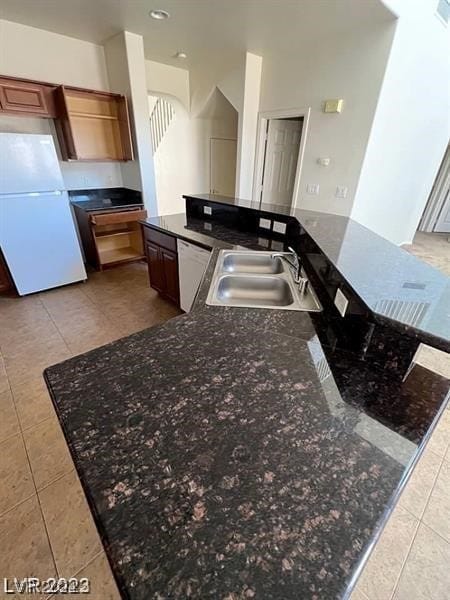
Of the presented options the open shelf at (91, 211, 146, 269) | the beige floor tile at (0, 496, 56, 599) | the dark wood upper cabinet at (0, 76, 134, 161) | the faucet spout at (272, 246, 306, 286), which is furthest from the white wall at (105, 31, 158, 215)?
the beige floor tile at (0, 496, 56, 599)

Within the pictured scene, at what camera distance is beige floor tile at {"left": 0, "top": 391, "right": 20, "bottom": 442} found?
1526 millimetres

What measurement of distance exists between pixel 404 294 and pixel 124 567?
35.4 inches

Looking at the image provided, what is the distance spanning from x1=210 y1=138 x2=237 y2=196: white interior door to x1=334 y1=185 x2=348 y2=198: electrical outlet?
2.46 m

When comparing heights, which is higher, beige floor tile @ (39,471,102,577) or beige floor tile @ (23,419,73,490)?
beige floor tile @ (39,471,102,577)

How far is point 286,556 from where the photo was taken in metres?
0.41

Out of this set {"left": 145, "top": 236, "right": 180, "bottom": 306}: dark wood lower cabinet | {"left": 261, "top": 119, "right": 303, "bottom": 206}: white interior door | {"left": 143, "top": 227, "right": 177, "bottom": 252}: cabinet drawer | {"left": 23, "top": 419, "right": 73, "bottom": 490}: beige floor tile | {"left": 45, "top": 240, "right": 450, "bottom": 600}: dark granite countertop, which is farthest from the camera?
{"left": 261, "top": 119, "right": 303, "bottom": 206}: white interior door

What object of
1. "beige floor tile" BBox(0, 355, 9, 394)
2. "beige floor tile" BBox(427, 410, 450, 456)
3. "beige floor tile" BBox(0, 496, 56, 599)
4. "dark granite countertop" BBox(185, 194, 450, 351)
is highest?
"dark granite countertop" BBox(185, 194, 450, 351)

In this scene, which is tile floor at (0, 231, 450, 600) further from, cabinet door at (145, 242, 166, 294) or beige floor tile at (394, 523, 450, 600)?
cabinet door at (145, 242, 166, 294)

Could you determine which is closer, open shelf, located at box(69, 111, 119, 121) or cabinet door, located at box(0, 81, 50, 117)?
cabinet door, located at box(0, 81, 50, 117)

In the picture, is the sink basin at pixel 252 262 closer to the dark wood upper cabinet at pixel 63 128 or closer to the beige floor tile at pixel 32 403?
the beige floor tile at pixel 32 403

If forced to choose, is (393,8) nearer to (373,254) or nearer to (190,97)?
(373,254)

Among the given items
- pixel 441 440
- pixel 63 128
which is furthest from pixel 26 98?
pixel 441 440

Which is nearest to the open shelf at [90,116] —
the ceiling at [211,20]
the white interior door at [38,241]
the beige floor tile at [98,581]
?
the ceiling at [211,20]

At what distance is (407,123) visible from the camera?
10.7 ft
